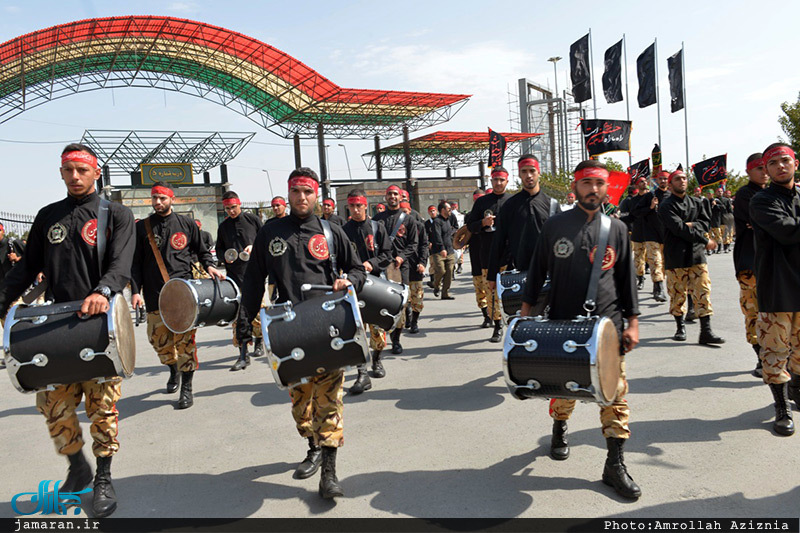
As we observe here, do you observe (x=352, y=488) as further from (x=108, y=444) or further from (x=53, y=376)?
(x=53, y=376)

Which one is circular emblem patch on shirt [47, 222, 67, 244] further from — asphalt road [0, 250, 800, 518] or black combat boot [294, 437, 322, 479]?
black combat boot [294, 437, 322, 479]

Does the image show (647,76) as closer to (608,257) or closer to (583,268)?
(608,257)

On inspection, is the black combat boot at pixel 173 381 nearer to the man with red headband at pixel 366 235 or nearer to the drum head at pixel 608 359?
the man with red headband at pixel 366 235

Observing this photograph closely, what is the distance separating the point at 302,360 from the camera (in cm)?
348

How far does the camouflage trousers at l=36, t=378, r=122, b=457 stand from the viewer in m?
3.78

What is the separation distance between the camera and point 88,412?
149 inches

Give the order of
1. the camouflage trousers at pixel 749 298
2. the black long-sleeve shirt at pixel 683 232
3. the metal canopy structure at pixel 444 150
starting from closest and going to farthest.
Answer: the camouflage trousers at pixel 749 298 < the black long-sleeve shirt at pixel 683 232 < the metal canopy structure at pixel 444 150

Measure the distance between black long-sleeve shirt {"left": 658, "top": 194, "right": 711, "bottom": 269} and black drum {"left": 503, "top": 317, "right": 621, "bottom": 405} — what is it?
4.40m

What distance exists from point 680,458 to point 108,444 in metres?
4.02

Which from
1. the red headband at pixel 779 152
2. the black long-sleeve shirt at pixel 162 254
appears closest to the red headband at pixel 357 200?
the black long-sleeve shirt at pixel 162 254

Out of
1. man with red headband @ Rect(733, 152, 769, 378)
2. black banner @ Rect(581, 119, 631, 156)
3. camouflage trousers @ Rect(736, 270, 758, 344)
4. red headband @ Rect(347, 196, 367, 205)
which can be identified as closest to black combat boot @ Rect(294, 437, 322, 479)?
red headband @ Rect(347, 196, 367, 205)

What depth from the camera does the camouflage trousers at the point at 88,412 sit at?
3781 millimetres

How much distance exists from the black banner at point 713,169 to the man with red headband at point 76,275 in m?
12.7

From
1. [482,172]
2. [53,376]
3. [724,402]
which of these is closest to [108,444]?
[53,376]
